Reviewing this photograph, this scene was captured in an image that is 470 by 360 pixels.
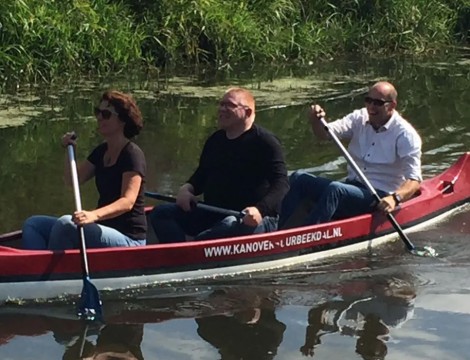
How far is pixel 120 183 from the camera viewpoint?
662 cm

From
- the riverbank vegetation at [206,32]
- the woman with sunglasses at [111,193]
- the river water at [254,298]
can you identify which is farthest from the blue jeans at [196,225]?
the riverbank vegetation at [206,32]

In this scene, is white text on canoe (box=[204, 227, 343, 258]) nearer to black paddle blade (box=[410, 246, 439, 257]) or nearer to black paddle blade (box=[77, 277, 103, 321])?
black paddle blade (box=[410, 246, 439, 257])

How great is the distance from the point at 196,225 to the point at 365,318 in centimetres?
151

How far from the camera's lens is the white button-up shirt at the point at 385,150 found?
26.5ft

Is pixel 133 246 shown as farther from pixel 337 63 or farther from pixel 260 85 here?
pixel 337 63

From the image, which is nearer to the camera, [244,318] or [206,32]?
[244,318]

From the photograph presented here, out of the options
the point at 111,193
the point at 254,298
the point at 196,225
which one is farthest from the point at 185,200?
the point at 254,298

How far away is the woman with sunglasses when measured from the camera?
6.50 m

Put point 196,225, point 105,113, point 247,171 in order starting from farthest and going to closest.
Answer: point 196,225, point 247,171, point 105,113

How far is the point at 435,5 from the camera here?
20.5 meters

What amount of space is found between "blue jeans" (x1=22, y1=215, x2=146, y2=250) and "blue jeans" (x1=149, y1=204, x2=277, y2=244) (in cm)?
52

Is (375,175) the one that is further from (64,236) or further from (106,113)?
(64,236)

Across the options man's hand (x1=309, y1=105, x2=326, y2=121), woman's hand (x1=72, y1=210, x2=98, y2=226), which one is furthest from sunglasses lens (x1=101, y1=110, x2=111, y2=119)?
man's hand (x1=309, y1=105, x2=326, y2=121)

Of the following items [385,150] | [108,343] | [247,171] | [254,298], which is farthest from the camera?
[385,150]
